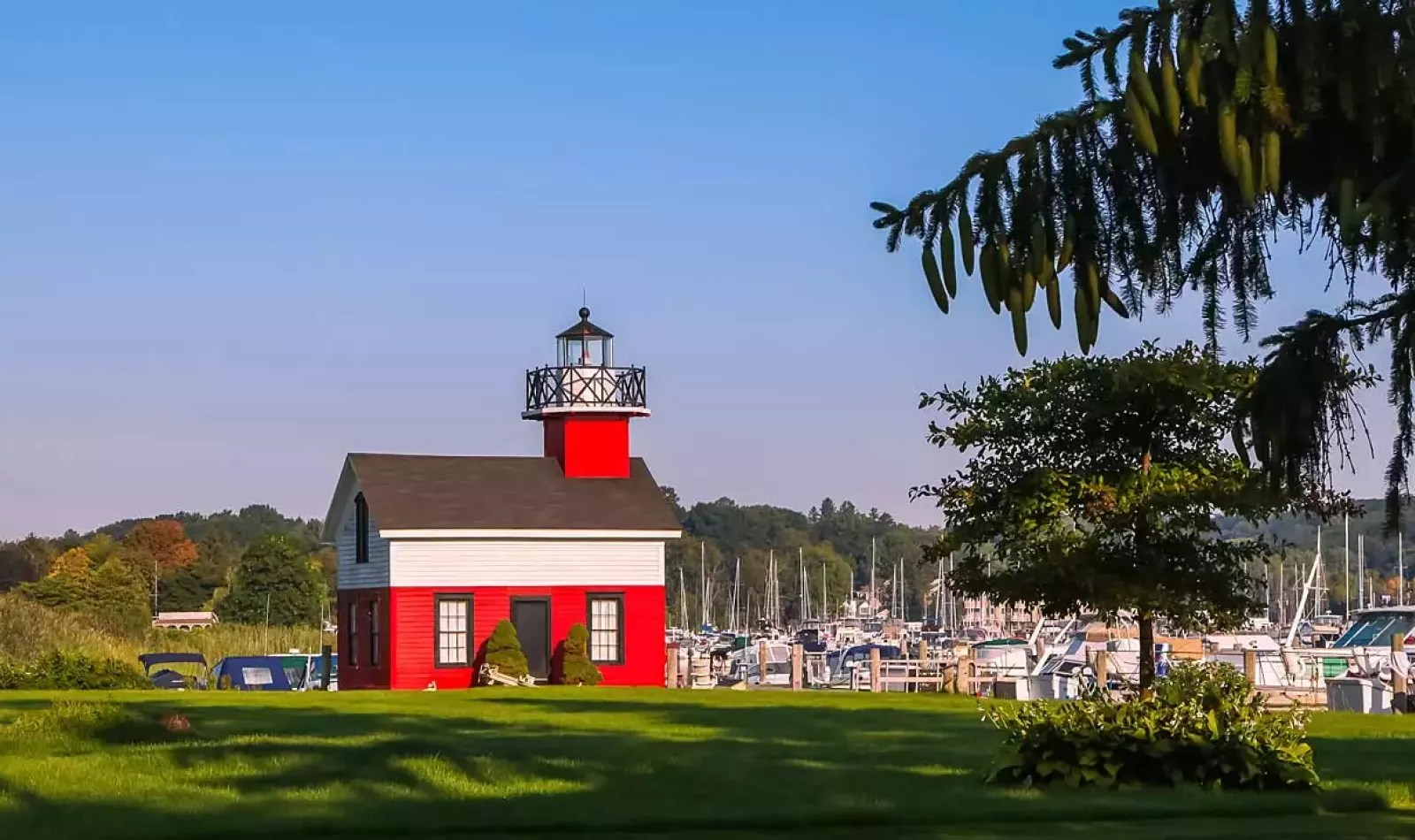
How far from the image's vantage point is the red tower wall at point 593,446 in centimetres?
4981

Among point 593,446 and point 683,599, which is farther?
point 683,599

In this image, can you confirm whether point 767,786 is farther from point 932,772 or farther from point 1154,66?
point 1154,66

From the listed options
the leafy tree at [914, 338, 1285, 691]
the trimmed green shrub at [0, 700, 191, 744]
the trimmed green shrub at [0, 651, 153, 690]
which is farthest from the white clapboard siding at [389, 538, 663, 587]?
the trimmed green shrub at [0, 700, 191, 744]

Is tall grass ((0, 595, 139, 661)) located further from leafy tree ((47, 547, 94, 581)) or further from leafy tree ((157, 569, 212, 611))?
leafy tree ((157, 569, 212, 611))

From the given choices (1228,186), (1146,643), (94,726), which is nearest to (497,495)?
(1146,643)

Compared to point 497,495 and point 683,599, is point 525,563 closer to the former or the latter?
point 497,495

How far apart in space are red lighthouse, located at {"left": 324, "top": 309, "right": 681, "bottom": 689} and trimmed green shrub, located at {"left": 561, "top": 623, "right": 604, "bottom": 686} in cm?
60

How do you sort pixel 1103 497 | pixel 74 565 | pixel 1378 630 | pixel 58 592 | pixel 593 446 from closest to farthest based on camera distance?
pixel 1103 497, pixel 593 446, pixel 1378 630, pixel 58 592, pixel 74 565

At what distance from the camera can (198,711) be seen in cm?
2839

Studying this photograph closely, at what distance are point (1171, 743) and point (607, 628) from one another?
30.6 m

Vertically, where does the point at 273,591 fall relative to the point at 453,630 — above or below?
above

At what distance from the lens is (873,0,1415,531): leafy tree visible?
29.8 feet

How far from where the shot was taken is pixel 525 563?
46.7 m

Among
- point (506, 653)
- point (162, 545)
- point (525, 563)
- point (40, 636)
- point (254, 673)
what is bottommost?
point (254, 673)
